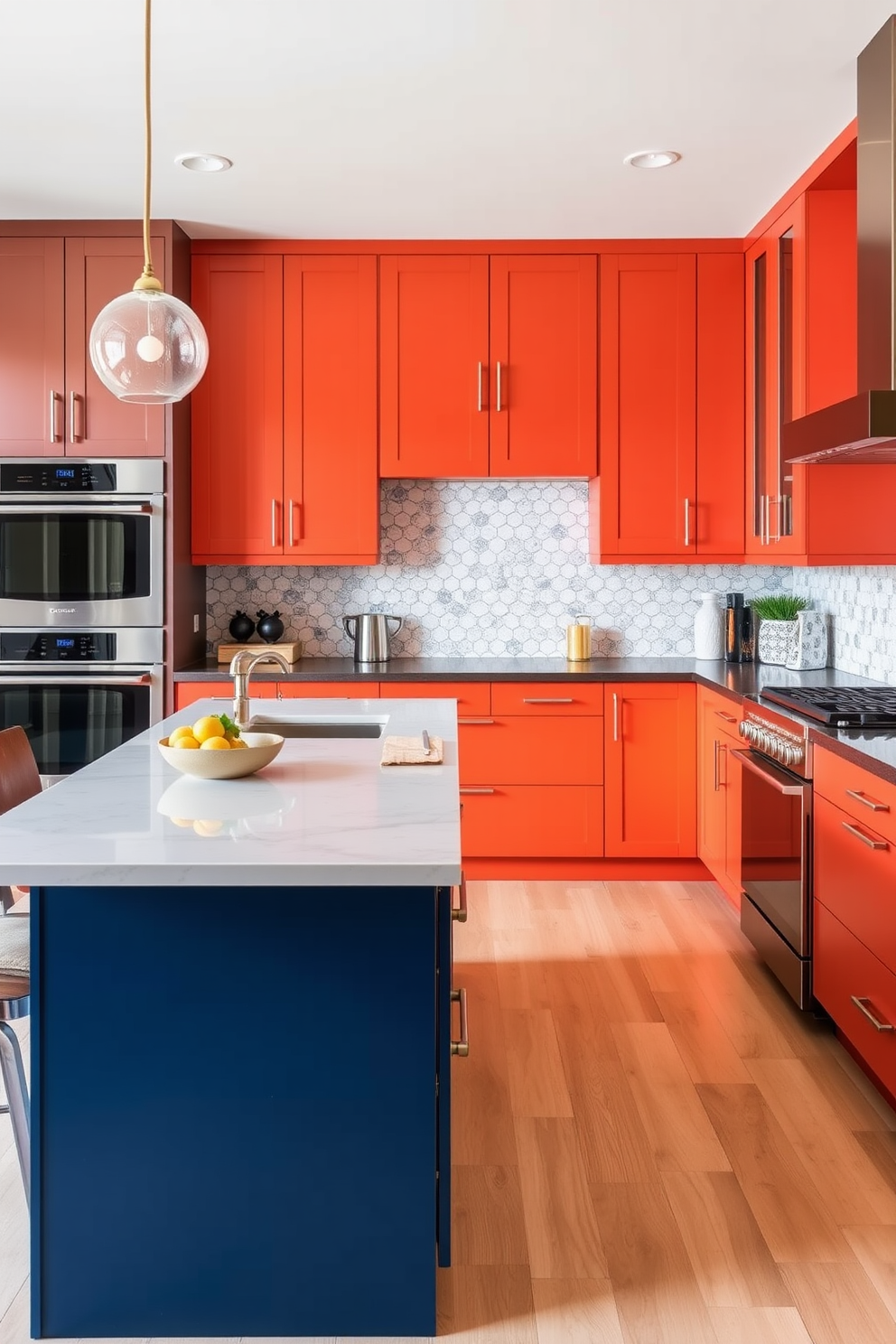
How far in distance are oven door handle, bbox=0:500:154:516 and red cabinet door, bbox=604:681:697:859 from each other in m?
1.96

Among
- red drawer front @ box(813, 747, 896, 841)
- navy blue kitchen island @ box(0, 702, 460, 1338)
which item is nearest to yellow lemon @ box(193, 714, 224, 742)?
navy blue kitchen island @ box(0, 702, 460, 1338)

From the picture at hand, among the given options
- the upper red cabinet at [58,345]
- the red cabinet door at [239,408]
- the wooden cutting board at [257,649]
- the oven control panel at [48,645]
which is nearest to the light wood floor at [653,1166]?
the wooden cutting board at [257,649]

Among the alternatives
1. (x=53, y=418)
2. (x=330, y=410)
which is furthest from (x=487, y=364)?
(x=53, y=418)

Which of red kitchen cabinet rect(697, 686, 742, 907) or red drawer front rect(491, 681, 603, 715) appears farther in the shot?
red drawer front rect(491, 681, 603, 715)

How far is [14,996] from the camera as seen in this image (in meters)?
2.04

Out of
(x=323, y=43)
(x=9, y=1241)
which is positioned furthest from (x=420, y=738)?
(x=323, y=43)

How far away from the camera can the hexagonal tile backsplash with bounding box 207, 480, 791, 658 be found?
4941 millimetres

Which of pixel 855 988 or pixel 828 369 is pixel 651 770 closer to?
pixel 828 369

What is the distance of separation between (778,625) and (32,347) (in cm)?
308

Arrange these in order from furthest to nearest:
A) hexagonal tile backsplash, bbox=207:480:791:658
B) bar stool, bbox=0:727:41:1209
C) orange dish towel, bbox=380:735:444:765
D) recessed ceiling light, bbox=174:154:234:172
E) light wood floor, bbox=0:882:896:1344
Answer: hexagonal tile backsplash, bbox=207:480:791:658
recessed ceiling light, bbox=174:154:234:172
orange dish towel, bbox=380:735:444:765
bar stool, bbox=0:727:41:1209
light wood floor, bbox=0:882:896:1344

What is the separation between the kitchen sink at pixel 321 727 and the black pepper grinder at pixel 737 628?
2.06 metres

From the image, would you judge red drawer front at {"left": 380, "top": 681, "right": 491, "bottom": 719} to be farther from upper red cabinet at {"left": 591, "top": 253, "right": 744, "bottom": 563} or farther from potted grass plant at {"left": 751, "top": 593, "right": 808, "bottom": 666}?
potted grass plant at {"left": 751, "top": 593, "right": 808, "bottom": 666}

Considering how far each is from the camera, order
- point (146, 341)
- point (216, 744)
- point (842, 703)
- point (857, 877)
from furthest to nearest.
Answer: point (842, 703) → point (857, 877) → point (216, 744) → point (146, 341)

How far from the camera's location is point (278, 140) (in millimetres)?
3475
